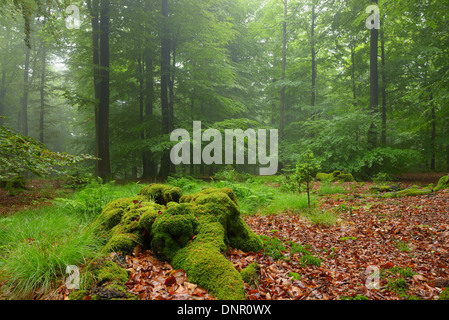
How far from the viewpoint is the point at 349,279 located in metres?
2.74

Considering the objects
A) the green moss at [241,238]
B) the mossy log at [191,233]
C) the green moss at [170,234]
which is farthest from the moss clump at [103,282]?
the green moss at [241,238]

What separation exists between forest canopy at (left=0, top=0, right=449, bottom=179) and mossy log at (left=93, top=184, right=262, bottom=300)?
4656 mm

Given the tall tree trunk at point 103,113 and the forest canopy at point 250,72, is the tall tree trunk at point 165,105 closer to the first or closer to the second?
the forest canopy at point 250,72

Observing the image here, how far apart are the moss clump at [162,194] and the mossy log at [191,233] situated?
18mm

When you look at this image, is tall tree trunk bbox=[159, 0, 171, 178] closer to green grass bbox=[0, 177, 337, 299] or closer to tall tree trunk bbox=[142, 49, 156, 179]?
tall tree trunk bbox=[142, 49, 156, 179]

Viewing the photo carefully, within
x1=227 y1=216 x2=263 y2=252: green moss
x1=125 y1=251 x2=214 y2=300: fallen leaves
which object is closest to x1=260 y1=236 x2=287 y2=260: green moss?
x1=227 y1=216 x2=263 y2=252: green moss

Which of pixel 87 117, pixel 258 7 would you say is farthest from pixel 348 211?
pixel 258 7

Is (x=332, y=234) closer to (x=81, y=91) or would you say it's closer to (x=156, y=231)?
(x=156, y=231)

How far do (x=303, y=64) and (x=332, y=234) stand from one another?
1665cm

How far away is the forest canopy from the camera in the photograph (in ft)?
30.8

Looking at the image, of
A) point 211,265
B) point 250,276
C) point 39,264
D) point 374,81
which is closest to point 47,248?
point 39,264

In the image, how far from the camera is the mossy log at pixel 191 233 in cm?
225
